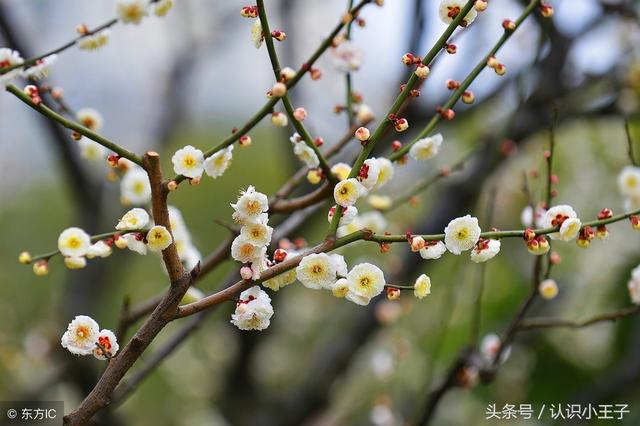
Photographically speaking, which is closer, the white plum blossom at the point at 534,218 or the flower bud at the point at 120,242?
the flower bud at the point at 120,242

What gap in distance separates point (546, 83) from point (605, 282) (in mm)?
786

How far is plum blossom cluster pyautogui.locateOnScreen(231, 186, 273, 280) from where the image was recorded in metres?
0.62

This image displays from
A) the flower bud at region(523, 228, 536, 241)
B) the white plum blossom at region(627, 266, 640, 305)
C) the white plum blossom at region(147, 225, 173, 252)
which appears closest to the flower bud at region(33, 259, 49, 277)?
the white plum blossom at region(147, 225, 173, 252)

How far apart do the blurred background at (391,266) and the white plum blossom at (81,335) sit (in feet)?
0.61

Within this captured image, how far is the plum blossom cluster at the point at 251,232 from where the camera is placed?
621mm

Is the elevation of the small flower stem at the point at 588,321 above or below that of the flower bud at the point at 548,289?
below

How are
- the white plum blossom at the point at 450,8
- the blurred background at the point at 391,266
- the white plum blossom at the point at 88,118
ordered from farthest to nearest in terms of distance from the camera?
the blurred background at the point at 391,266 < the white plum blossom at the point at 88,118 < the white plum blossom at the point at 450,8

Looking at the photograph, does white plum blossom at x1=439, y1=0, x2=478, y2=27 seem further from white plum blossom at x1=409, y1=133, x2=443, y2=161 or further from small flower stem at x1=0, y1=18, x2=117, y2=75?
small flower stem at x1=0, y1=18, x2=117, y2=75

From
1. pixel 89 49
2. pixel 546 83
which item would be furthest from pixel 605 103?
pixel 89 49

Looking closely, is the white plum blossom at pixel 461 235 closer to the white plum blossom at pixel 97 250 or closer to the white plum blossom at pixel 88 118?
the white plum blossom at pixel 97 250

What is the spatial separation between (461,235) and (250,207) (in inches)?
7.9

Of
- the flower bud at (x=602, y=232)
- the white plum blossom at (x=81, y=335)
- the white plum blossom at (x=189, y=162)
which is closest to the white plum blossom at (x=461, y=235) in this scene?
the flower bud at (x=602, y=232)

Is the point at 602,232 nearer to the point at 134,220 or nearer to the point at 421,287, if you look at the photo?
the point at 421,287

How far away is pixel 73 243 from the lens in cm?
68
